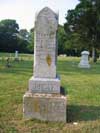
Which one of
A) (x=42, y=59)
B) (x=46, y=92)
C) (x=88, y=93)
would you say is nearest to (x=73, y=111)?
(x=46, y=92)

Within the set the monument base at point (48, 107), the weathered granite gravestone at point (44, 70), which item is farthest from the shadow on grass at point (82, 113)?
the weathered granite gravestone at point (44, 70)

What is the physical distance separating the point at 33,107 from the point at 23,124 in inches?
19.0

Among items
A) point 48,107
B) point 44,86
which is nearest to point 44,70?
point 44,86

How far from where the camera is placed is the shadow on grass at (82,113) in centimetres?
794

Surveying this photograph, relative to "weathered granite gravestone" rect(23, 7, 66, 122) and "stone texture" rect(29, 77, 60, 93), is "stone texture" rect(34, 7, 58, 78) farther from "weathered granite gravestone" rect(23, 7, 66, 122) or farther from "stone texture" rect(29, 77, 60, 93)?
"stone texture" rect(29, 77, 60, 93)

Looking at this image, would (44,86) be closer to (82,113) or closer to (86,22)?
(82,113)

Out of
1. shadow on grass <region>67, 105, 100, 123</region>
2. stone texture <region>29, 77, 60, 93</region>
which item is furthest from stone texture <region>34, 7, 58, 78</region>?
shadow on grass <region>67, 105, 100, 123</region>

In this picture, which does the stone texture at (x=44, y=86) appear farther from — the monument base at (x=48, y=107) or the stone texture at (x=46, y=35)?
the stone texture at (x=46, y=35)

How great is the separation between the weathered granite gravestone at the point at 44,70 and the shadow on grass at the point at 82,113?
0.45 metres

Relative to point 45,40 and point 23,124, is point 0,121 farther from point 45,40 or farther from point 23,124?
point 45,40

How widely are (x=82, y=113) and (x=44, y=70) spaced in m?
1.34

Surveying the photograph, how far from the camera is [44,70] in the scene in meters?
8.18

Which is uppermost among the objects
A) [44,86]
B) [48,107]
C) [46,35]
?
[46,35]

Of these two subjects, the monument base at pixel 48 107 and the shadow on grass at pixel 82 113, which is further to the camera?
the shadow on grass at pixel 82 113
